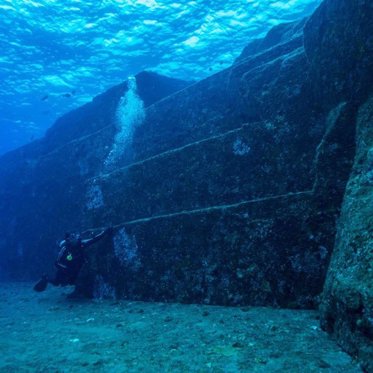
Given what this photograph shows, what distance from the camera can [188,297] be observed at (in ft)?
17.0

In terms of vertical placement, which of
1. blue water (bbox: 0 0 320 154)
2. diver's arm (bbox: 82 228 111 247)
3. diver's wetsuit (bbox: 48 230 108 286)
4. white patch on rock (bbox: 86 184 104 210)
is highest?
blue water (bbox: 0 0 320 154)

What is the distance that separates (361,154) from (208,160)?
3.41 metres

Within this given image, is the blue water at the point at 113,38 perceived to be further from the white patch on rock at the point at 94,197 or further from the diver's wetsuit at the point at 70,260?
the diver's wetsuit at the point at 70,260

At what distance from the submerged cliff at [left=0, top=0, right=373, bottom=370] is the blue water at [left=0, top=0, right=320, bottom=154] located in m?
7.30

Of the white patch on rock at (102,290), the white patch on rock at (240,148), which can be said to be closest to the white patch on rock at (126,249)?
the white patch on rock at (102,290)

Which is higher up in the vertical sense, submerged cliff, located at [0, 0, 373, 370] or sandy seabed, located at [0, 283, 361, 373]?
submerged cliff, located at [0, 0, 373, 370]

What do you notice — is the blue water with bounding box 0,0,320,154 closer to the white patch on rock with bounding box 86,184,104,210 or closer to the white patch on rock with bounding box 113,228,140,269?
the white patch on rock with bounding box 86,184,104,210

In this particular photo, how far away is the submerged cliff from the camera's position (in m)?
3.67

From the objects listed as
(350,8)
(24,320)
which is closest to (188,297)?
(24,320)

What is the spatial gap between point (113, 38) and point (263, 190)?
15.4 m

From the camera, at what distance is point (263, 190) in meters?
5.98

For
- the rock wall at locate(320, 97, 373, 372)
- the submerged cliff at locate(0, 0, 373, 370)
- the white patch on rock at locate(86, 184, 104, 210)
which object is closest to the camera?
the rock wall at locate(320, 97, 373, 372)

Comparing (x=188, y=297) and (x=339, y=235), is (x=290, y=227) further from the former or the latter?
(x=188, y=297)

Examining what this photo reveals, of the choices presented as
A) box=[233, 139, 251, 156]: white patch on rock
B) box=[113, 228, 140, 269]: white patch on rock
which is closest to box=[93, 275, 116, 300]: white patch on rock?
box=[113, 228, 140, 269]: white patch on rock
